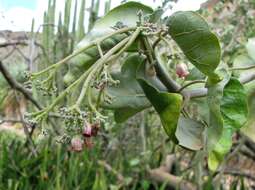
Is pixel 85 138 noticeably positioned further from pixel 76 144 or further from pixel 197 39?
pixel 197 39

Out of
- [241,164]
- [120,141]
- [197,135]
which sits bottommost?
[241,164]

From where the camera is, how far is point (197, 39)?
611 mm

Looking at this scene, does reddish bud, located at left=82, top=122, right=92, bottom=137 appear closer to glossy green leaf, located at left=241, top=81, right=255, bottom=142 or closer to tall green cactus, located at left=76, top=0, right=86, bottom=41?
glossy green leaf, located at left=241, top=81, right=255, bottom=142

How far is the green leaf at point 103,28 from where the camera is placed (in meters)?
0.66

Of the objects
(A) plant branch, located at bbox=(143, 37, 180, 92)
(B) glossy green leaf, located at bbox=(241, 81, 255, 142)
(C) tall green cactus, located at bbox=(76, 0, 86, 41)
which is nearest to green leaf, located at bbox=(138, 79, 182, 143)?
Result: (A) plant branch, located at bbox=(143, 37, 180, 92)

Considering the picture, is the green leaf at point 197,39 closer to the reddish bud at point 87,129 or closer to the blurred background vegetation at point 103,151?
the reddish bud at point 87,129

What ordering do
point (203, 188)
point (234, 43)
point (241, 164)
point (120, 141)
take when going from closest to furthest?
point (203, 188)
point (234, 43)
point (120, 141)
point (241, 164)

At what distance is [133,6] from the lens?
0.68 metres

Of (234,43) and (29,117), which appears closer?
(29,117)

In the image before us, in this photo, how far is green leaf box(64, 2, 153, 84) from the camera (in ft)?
2.17

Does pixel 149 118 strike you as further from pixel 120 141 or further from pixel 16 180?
pixel 16 180

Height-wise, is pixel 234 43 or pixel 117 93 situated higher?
pixel 117 93

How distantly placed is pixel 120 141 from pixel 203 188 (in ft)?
3.66

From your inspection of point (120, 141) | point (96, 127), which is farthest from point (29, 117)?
point (120, 141)
